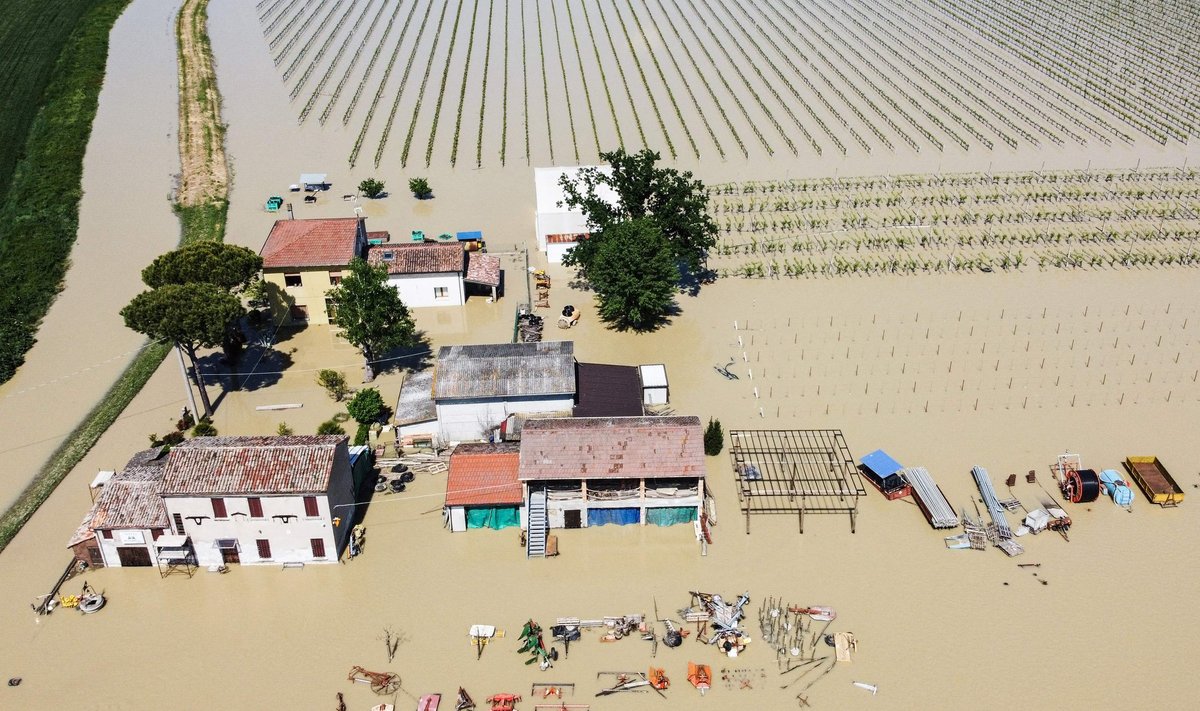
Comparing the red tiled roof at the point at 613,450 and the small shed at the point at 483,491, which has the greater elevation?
the red tiled roof at the point at 613,450

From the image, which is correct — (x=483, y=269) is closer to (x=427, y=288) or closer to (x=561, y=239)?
(x=427, y=288)

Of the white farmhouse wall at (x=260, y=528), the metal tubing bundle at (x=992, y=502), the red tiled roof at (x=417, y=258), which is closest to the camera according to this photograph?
the white farmhouse wall at (x=260, y=528)

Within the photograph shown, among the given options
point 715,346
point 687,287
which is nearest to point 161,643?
point 715,346

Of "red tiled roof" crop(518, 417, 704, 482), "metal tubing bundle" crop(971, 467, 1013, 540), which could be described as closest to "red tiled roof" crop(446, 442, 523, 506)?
"red tiled roof" crop(518, 417, 704, 482)

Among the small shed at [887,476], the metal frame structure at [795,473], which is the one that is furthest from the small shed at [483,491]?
the small shed at [887,476]

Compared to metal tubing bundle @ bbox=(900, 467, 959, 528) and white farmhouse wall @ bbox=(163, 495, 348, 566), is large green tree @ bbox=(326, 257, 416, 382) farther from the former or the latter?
metal tubing bundle @ bbox=(900, 467, 959, 528)

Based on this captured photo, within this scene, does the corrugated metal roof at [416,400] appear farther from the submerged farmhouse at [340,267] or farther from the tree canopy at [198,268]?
the tree canopy at [198,268]
